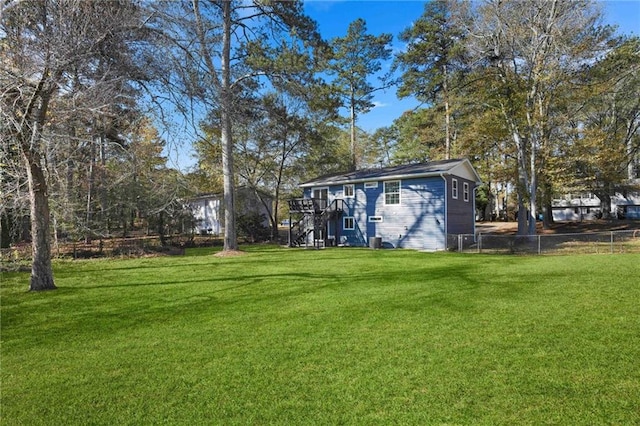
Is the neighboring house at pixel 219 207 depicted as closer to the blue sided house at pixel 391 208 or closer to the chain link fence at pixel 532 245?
the blue sided house at pixel 391 208

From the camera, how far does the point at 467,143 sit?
75.3 ft

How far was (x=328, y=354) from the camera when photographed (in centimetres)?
392

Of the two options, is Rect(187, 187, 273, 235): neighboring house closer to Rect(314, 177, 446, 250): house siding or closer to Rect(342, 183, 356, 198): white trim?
Rect(342, 183, 356, 198): white trim

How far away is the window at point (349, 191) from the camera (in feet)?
64.7

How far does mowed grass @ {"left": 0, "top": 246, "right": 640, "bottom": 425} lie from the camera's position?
2.83 metres

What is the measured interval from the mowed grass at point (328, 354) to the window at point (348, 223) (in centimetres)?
1200

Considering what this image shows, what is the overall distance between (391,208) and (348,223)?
2797 mm

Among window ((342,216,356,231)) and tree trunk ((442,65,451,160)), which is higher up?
tree trunk ((442,65,451,160))

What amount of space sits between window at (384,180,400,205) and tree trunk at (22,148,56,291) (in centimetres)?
1427

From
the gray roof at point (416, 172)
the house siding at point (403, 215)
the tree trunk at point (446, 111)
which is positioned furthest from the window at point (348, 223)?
the tree trunk at point (446, 111)

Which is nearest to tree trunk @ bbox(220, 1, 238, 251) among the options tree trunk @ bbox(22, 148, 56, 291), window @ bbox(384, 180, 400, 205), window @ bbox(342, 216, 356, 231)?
window @ bbox(342, 216, 356, 231)

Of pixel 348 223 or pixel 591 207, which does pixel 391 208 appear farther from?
pixel 591 207

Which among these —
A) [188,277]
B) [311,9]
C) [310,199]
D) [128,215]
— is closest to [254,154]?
[310,199]

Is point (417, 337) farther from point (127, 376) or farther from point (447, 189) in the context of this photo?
point (447, 189)
